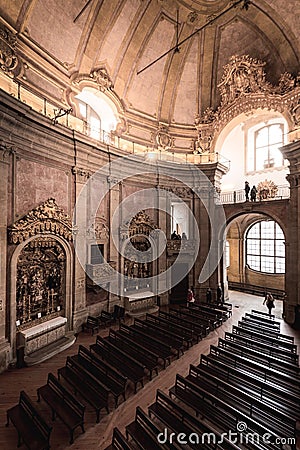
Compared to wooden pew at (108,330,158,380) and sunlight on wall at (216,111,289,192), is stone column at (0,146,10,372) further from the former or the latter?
sunlight on wall at (216,111,289,192)

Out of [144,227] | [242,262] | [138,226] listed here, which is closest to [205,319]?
[144,227]

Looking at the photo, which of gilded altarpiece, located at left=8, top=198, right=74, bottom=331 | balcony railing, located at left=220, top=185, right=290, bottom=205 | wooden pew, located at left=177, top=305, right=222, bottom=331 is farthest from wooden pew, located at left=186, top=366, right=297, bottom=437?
balcony railing, located at left=220, top=185, right=290, bottom=205

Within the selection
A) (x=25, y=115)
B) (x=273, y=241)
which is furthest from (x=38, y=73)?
(x=273, y=241)

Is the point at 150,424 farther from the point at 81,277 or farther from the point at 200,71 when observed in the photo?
the point at 200,71

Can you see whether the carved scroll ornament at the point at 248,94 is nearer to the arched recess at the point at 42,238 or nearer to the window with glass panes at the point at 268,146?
the window with glass panes at the point at 268,146

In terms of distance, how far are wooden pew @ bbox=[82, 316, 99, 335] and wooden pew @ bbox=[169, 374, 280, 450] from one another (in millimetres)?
5598

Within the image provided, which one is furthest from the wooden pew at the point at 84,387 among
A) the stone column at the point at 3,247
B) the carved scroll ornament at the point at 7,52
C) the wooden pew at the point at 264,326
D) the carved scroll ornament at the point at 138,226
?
the carved scroll ornament at the point at 7,52

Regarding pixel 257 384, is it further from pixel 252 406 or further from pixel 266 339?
pixel 266 339

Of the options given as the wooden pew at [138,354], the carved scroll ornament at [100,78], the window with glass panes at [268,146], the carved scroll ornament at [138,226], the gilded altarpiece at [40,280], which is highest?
the carved scroll ornament at [100,78]

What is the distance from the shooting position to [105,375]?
688cm

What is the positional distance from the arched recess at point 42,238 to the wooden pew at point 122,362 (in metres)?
2.72

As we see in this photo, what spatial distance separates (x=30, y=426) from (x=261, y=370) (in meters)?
5.88

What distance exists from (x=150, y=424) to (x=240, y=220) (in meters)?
17.0

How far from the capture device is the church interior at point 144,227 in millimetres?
5988
